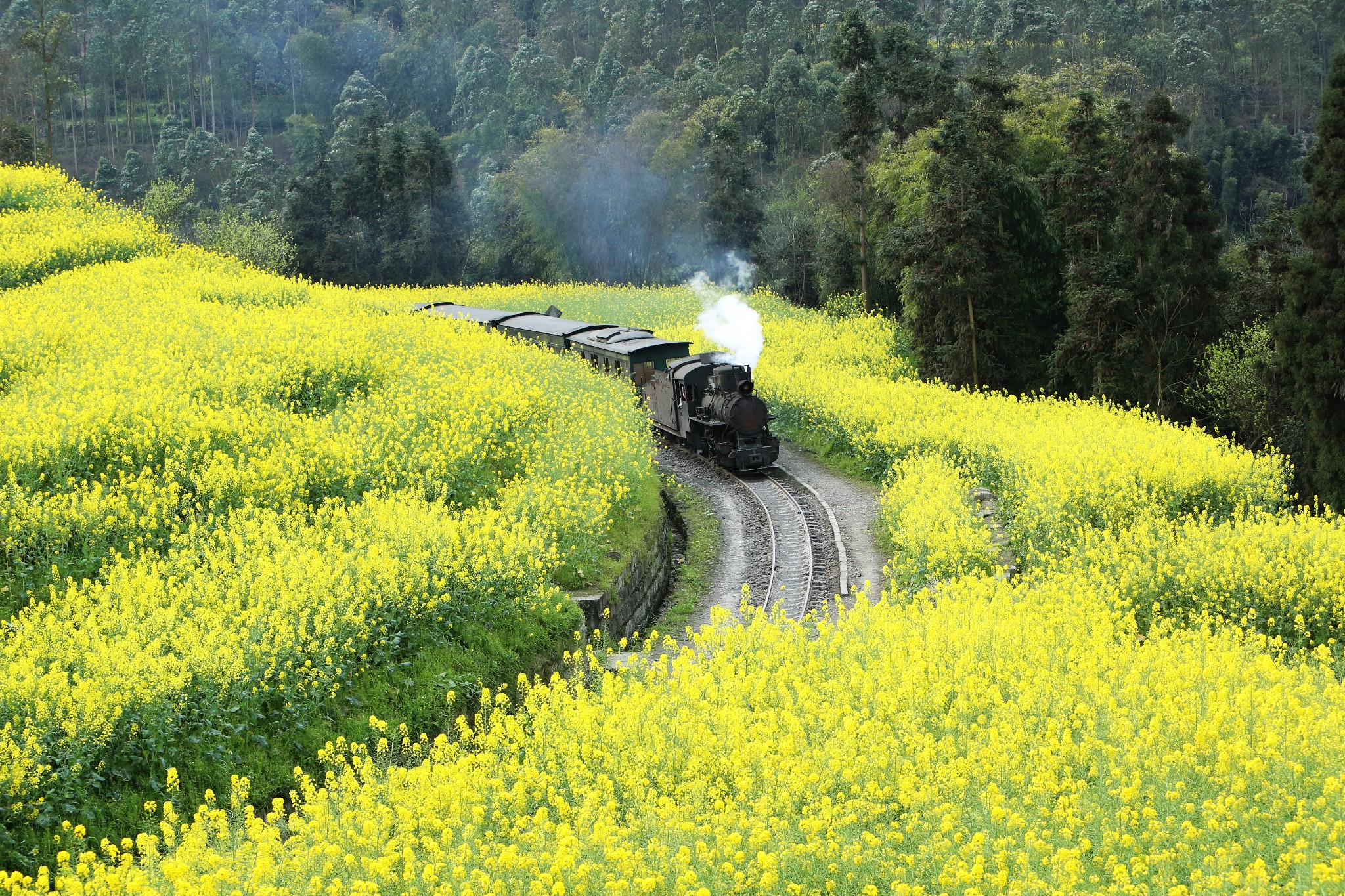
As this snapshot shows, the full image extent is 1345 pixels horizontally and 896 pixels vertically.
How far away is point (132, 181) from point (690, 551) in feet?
243

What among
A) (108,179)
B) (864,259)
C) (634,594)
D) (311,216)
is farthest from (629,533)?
(108,179)

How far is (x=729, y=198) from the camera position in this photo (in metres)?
62.0

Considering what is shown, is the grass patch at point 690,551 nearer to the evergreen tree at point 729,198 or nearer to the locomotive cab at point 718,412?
the locomotive cab at point 718,412

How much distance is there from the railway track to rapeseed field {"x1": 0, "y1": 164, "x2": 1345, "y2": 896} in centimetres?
149

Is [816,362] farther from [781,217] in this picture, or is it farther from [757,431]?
[781,217]

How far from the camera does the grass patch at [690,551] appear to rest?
19.4 meters

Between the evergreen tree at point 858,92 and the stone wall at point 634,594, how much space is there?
28484 millimetres

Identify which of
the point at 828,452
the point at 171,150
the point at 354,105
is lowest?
the point at 828,452

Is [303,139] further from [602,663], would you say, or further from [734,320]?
[602,663]

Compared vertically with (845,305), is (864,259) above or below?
above

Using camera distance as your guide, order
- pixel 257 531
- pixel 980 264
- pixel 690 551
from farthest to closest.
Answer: pixel 980 264
pixel 690 551
pixel 257 531

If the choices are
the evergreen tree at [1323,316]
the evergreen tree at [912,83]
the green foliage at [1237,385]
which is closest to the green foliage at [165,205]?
→ the evergreen tree at [912,83]

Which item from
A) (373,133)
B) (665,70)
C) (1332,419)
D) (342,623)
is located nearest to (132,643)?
(342,623)

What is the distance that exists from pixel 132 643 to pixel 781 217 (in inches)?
2113
